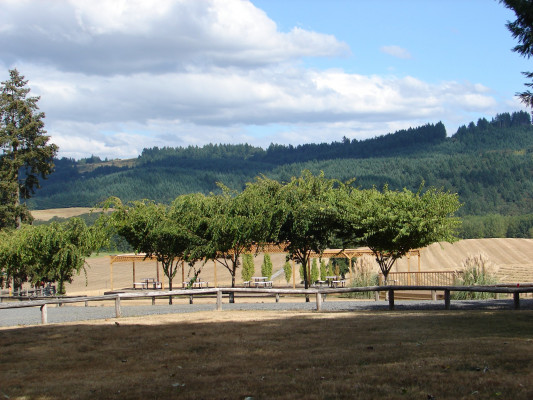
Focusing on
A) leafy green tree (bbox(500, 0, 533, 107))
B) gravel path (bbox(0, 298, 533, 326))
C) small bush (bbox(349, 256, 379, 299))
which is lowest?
gravel path (bbox(0, 298, 533, 326))

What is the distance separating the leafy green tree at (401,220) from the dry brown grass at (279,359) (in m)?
8.70

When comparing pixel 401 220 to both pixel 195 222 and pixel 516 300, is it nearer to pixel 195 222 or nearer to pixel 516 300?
pixel 516 300

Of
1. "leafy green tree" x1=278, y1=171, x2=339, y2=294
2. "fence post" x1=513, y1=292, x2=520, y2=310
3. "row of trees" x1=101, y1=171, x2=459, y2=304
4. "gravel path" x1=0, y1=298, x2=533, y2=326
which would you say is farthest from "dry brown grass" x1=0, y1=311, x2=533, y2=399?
"leafy green tree" x1=278, y1=171, x2=339, y2=294

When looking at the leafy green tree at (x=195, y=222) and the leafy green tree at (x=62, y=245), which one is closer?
the leafy green tree at (x=195, y=222)

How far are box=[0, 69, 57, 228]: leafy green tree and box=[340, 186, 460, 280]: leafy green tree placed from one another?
32.4m

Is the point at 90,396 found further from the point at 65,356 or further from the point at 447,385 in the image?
the point at 447,385

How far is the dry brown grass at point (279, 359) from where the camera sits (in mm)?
8305

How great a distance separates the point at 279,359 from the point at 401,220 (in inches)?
606

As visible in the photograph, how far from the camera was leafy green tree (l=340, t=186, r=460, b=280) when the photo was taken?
25.2 metres

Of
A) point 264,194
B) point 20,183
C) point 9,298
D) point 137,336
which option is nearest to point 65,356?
point 137,336

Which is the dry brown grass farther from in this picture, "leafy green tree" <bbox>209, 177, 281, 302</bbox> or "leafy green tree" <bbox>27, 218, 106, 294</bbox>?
"leafy green tree" <bbox>27, 218, 106, 294</bbox>

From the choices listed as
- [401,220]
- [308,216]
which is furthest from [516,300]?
[308,216]

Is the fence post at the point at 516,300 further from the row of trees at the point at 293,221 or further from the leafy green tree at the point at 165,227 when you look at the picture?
the leafy green tree at the point at 165,227

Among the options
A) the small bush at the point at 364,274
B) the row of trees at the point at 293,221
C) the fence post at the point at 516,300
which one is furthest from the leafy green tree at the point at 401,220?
the fence post at the point at 516,300
